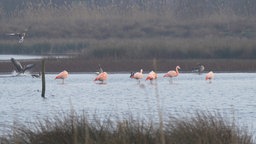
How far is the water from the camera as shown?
14.9 meters

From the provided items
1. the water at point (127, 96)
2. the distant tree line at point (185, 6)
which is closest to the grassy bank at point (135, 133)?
the water at point (127, 96)

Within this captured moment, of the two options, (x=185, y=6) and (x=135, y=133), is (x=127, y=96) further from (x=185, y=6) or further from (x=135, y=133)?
(x=185, y=6)

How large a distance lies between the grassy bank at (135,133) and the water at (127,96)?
3193 mm

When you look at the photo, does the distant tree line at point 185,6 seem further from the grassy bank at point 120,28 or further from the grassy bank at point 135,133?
the grassy bank at point 135,133

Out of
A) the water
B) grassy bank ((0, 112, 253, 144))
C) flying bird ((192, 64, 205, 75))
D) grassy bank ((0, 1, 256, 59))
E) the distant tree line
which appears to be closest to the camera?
grassy bank ((0, 112, 253, 144))

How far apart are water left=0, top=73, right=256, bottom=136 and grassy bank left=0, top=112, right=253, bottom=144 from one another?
3193mm

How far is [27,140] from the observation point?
910 centimetres

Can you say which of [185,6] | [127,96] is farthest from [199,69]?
[185,6]

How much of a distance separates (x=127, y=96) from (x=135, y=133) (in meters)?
10.2

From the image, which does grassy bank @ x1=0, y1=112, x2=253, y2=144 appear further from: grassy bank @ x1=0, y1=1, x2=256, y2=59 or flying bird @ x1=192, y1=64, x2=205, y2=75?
grassy bank @ x1=0, y1=1, x2=256, y2=59

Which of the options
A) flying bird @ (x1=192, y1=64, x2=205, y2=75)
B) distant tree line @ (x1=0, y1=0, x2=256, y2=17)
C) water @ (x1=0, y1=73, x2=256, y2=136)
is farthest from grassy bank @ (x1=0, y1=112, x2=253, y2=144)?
distant tree line @ (x1=0, y1=0, x2=256, y2=17)

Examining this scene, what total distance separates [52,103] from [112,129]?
820 cm

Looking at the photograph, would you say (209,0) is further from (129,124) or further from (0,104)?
(129,124)

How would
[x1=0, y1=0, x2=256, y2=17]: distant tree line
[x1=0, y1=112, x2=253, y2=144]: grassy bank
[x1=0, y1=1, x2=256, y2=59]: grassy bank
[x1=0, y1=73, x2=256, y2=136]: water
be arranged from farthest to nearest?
[x1=0, y1=0, x2=256, y2=17]: distant tree line, [x1=0, y1=1, x2=256, y2=59]: grassy bank, [x1=0, y1=73, x2=256, y2=136]: water, [x1=0, y1=112, x2=253, y2=144]: grassy bank
